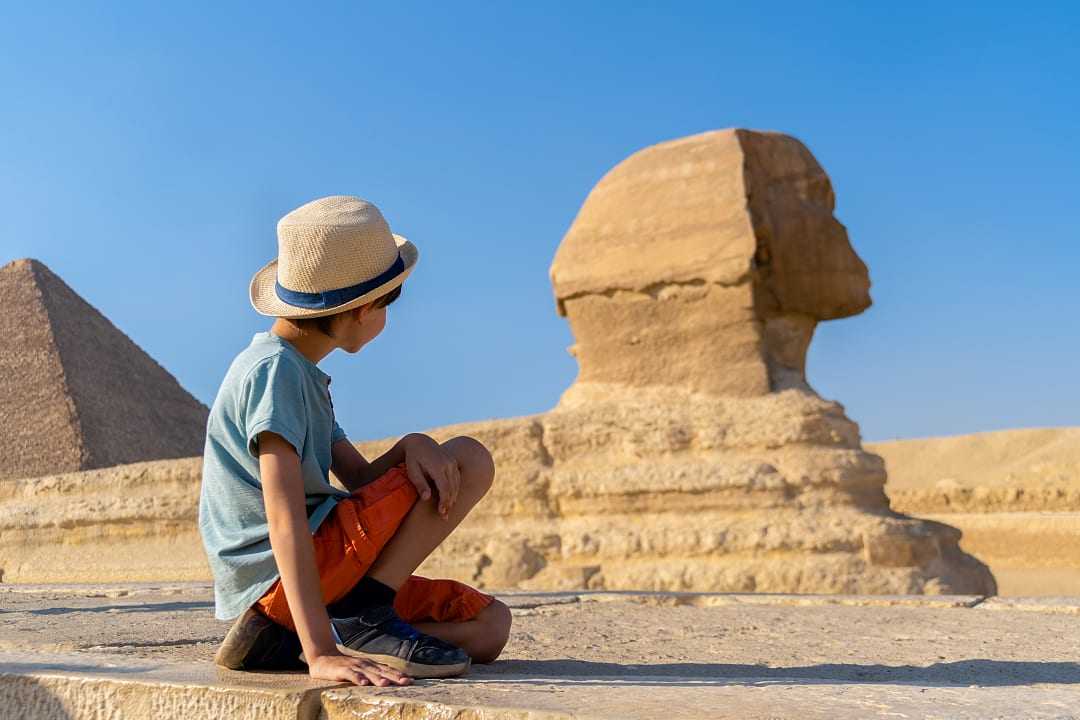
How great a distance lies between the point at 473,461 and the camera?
2271 mm

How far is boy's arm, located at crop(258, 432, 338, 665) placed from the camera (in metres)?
1.96

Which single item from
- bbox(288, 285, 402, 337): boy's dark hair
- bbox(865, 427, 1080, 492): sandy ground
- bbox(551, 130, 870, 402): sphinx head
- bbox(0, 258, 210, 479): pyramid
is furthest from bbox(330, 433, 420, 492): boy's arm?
bbox(865, 427, 1080, 492): sandy ground

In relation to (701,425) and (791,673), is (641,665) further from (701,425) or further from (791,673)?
(701,425)

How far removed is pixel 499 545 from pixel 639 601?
8.79ft

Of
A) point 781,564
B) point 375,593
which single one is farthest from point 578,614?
point 781,564

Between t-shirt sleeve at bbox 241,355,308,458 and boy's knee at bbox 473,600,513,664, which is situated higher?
t-shirt sleeve at bbox 241,355,308,458

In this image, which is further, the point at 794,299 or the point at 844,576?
the point at 794,299

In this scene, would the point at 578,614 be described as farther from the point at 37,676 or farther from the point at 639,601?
the point at 37,676

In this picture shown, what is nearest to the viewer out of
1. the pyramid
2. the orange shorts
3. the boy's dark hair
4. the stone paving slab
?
the stone paving slab

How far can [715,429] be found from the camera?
709cm

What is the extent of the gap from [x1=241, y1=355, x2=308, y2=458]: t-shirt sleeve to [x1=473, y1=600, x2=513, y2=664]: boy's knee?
61 centimetres

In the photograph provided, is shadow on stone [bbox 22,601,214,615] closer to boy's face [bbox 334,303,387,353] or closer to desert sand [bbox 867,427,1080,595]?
boy's face [bbox 334,303,387,353]

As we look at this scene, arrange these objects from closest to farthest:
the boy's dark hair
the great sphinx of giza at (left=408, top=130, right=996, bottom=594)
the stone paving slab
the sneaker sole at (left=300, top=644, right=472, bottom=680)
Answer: the stone paving slab < the sneaker sole at (left=300, top=644, right=472, bottom=680) < the boy's dark hair < the great sphinx of giza at (left=408, top=130, right=996, bottom=594)

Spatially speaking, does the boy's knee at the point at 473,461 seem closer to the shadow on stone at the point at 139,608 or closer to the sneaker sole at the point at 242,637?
the sneaker sole at the point at 242,637
